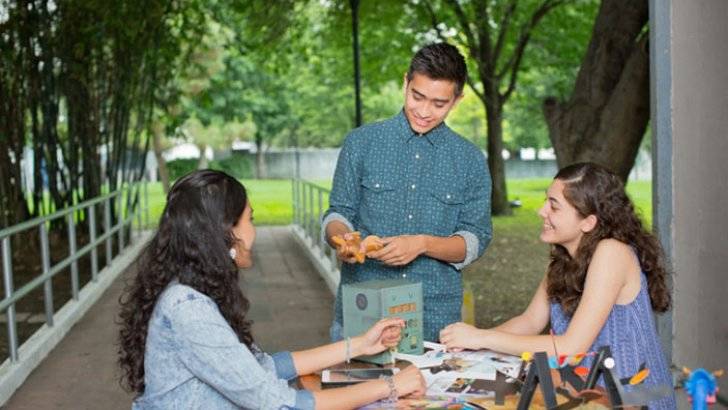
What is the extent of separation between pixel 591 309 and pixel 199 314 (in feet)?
4.08

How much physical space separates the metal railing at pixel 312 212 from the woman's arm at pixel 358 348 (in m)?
6.74

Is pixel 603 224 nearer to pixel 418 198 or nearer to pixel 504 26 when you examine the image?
pixel 418 198

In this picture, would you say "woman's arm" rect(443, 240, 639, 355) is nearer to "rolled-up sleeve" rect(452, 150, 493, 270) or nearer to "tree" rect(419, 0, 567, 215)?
"rolled-up sleeve" rect(452, 150, 493, 270)

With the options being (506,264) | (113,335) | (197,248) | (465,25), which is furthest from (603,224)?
(465,25)

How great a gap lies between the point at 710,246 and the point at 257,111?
35.2 meters

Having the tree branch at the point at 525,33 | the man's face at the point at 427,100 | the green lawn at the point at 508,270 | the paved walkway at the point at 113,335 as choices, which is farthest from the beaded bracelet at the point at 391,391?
the tree branch at the point at 525,33

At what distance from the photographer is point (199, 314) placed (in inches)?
98.6

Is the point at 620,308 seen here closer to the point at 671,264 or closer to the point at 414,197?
the point at 414,197

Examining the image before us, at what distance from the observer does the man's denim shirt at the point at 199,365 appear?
8.20 ft

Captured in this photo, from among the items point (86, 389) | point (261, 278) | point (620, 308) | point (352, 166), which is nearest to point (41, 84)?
point (261, 278)

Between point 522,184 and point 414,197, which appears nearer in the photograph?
point 414,197

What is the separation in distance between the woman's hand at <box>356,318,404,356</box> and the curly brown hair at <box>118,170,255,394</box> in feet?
1.71

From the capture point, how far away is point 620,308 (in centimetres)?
318

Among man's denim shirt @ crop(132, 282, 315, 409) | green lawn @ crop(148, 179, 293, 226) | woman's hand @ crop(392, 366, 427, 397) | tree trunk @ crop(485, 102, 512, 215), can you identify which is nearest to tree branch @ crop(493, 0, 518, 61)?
tree trunk @ crop(485, 102, 512, 215)
